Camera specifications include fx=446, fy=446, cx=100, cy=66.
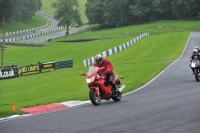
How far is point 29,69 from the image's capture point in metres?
45.0

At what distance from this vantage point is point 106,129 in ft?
36.3

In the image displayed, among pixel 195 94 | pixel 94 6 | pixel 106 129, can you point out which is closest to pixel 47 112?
pixel 106 129

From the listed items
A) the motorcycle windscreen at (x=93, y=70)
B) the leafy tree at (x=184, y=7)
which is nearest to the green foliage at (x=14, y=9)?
the leafy tree at (x=184, y=7)

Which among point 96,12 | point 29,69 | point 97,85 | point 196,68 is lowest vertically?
point 97,85

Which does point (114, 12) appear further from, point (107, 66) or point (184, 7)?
point (107, 66)

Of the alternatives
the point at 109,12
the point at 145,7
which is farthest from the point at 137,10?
the point at 109,12

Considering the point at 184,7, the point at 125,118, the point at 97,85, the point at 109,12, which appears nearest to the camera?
the point at 125,118

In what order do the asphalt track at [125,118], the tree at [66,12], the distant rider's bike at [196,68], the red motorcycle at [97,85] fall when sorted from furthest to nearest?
1. the tree at [66,12]
2. the distant rider's bike at [196,68]
3. the red motorcycle at [97,85]
4. the asphalt track at [125,118]

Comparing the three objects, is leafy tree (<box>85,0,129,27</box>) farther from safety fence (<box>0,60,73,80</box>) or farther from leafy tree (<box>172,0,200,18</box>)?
safety fence (<box>0,60,73,80</box>)

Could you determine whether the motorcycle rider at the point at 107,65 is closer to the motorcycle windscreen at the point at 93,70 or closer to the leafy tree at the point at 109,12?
the motorcycle windscreen at the point at 93,70

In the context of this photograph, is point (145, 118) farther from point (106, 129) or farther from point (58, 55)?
point (58, 55)

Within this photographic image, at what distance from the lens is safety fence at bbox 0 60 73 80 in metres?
42.5

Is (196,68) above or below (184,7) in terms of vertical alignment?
below

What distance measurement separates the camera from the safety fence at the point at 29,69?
42.5 m
